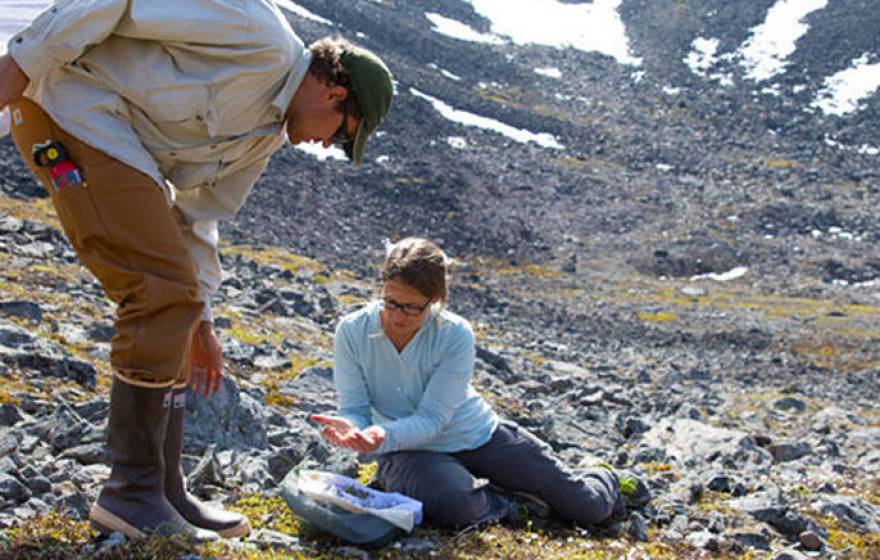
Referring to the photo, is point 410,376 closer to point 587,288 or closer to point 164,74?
point 164,74

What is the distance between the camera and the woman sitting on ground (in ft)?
22.1

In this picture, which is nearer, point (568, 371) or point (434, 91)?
point (568, 371)

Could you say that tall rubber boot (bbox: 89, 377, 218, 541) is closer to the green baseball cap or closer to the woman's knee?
the green baseball cap

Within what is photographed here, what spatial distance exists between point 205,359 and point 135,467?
0.98 m

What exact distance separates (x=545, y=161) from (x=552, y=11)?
47.4 metres

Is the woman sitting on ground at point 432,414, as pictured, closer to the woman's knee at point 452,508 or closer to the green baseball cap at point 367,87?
the woman's knee at point 452,508

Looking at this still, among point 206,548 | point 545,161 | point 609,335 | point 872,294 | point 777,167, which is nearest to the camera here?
point 206,548

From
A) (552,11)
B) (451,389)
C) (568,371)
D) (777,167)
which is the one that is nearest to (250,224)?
(568,371)

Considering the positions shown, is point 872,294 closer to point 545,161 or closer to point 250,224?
point 545,161

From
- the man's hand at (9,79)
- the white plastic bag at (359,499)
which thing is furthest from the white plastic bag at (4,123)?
the white plastic bag at (359,499)

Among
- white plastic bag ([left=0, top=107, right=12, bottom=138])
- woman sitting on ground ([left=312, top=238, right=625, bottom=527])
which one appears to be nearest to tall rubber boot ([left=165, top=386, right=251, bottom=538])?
woman sitting on ground ([left=312, top=238, right=625, bottom=527])

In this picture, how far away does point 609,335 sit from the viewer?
2848cm

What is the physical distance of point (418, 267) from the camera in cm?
651

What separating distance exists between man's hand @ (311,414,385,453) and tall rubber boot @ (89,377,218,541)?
112cm
